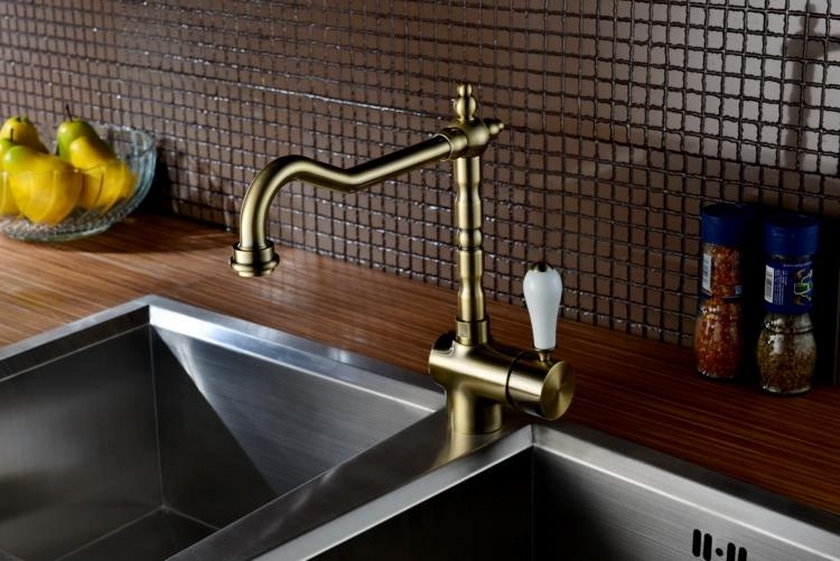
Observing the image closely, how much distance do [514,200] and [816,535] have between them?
565 mm

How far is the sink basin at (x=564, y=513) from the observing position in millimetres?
1089

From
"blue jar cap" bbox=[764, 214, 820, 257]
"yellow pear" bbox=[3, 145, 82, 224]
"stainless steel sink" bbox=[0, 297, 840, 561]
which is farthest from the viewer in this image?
"yellow pear" bbox=[3, 145, 82, 224]

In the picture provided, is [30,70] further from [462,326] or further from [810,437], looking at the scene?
[810,437]

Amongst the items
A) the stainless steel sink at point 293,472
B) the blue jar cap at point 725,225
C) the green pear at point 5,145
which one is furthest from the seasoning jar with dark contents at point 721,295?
the green pear at point 5,145

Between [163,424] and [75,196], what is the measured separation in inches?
14.0

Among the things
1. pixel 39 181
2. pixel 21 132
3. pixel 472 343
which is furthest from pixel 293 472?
pixel 21 132

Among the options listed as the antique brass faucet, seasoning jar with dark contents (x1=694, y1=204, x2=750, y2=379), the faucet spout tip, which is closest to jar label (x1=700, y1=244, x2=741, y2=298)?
seasoning jar with dark contents (x1=694, y1=204, x2=750, y2=379)

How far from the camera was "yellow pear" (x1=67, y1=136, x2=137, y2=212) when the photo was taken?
1.76 metres

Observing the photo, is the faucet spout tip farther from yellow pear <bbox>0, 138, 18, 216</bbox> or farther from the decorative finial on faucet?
yellow pear <bbox>0, 138, 18, 216</bbox>

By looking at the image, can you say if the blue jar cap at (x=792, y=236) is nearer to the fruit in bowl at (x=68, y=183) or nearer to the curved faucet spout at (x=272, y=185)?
the curved faucet spout at (x=272, y=185)

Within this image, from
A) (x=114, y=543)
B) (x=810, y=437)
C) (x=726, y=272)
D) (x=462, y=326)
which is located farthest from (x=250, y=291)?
(x=810, y=437)

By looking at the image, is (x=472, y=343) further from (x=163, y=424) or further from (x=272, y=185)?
(x=163, y=424)

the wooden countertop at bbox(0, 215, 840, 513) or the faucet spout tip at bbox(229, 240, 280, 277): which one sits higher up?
the faucet spout tip at bbox(229, 240, 280, 277)

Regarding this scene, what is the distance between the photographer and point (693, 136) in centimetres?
Result: 133
